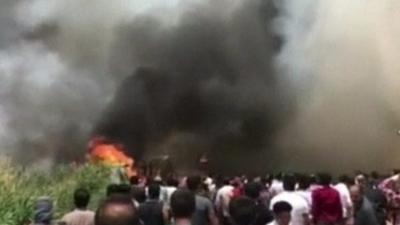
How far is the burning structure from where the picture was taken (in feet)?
115

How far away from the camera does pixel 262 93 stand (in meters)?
A: 37.2

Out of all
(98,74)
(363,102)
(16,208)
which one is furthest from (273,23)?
(16,208)

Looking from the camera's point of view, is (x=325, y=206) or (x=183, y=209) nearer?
(x=183, y=209)

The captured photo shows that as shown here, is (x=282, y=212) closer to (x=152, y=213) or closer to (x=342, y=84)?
(x=152, y=213)

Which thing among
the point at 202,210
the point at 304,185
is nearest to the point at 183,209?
the point at 202,210

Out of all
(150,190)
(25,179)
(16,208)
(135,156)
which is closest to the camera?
(150,190)

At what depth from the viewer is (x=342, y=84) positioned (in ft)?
121

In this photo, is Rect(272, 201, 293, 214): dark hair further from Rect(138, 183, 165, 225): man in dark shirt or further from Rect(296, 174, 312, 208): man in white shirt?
Rect(296, 174, 312, 208): man in white shirt

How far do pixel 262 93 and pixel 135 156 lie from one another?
5.43 m

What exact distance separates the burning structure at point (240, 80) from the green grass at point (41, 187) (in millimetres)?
13507

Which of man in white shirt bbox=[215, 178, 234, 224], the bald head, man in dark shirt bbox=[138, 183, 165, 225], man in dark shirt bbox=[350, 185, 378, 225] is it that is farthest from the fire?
man in dark shirt bbox=[138, 183, 165, 225]

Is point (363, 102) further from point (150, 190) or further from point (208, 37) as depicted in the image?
point (150, 190)

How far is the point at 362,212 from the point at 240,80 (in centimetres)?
2461

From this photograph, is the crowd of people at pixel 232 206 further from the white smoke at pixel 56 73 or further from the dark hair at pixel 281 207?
the white smoke at pixel 56 73
